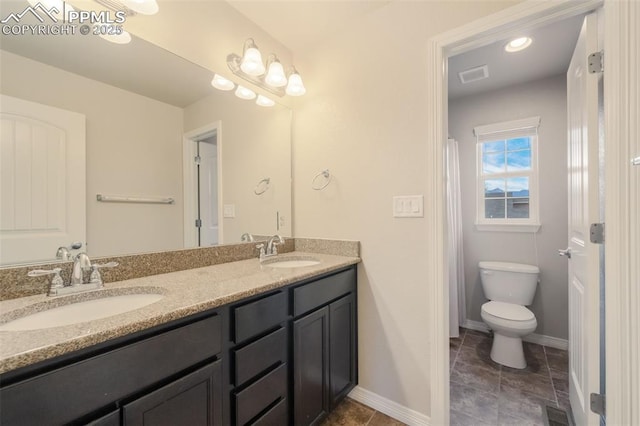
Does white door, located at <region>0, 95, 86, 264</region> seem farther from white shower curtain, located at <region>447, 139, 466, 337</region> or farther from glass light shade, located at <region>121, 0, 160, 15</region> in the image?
Result: white shower curtain, located at <region>447, 139, 466, 337</region>

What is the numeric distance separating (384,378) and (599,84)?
183cm

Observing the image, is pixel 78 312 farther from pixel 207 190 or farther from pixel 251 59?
pixel 251 59

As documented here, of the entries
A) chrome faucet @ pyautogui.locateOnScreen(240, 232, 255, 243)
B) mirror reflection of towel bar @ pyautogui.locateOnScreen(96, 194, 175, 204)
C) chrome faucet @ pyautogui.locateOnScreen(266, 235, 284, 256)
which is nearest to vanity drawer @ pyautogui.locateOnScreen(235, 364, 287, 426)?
chrome faucet @ pyautogui.locateOnScreen(266, 235, 284, 256)

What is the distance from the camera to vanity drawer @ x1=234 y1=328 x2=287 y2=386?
0.99 m

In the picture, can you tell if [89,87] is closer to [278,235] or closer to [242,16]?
[242,16]

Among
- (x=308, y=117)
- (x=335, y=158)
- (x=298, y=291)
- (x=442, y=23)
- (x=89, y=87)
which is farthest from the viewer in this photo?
(x=308, y=117)

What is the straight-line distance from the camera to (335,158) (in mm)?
1819

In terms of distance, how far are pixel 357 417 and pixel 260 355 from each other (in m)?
0.91

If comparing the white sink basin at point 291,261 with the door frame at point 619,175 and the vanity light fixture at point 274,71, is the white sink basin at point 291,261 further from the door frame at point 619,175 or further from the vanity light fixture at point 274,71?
the door frame at point 619,175

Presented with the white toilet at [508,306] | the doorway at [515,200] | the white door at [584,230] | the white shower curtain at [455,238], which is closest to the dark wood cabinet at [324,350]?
the doorway at [515,200]

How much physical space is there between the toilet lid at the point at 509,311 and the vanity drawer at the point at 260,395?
1751 mm

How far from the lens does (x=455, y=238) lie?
8.46ft

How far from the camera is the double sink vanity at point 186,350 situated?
0.61 meters

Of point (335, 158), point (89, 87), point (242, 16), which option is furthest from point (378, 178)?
point (89, 87)
